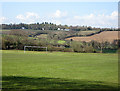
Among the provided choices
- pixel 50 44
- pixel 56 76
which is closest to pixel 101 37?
pixel 50 44

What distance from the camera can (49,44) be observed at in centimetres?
5178

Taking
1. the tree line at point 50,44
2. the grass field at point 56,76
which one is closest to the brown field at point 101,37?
the tree line at point 50,44

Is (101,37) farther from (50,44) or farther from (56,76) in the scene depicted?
(56,76)

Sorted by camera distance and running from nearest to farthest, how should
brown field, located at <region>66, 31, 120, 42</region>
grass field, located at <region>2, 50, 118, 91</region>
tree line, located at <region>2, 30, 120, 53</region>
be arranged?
grass field, located at <region>2, 50, 118, 91</region>
brown field, located at <region>66, 31, 120, 42</region>
tree line, located at <region>2, 30, 120, 53</region>

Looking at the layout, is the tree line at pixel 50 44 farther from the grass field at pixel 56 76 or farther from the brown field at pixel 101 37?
the grass field at pixel 56 76

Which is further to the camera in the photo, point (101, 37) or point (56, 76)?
point (101, 37)

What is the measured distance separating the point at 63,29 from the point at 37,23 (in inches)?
330

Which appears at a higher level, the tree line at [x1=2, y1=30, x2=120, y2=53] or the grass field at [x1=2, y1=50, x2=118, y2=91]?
the tree line at [x1=2, y1=30, x2=120, y2=53]

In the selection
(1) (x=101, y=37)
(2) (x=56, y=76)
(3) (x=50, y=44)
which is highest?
(1) (x=101, y=37)

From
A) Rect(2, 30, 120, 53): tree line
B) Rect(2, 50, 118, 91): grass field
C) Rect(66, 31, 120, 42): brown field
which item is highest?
Rect(66, 31, 120, 42): brown field

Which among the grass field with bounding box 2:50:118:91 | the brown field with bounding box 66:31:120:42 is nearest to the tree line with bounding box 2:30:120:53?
the brown field with bounding box 66:31:120:42

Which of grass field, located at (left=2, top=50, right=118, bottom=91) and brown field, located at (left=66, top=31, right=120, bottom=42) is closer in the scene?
grass field, located at (left=2, top=50, right=118, bottom=91)

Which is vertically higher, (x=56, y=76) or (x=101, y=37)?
(x=101, y=37)

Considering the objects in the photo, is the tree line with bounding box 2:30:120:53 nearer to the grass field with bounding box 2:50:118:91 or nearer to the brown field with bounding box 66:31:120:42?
the brown field with bounding box 66:31:120:42
